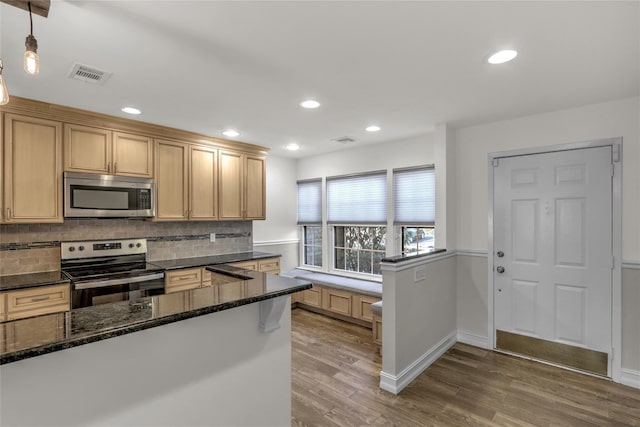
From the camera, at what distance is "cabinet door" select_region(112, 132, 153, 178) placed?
3.25 m

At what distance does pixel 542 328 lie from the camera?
3172mm

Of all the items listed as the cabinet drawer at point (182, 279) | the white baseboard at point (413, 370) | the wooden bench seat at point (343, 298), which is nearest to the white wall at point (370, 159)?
the wooden bench seat at point (343, 298)

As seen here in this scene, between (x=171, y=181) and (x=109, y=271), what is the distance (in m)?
1.14

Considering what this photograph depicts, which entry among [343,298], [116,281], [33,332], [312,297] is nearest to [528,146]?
[343,298]

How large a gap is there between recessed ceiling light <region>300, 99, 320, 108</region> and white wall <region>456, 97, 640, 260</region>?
1846mm

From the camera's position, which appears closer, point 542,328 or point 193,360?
point 193,360

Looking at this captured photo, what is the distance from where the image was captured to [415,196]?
4113 millimetres

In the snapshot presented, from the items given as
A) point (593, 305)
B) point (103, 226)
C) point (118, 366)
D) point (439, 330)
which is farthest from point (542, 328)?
point (103, 226)

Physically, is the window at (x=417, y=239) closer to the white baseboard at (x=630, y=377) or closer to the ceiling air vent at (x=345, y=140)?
the ceiling air vent at (x=345, y=140)

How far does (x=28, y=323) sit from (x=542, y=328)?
154 inches

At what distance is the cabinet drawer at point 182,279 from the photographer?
3320 millimetres

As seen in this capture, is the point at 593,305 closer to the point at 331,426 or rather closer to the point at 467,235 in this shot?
the point at 467,235

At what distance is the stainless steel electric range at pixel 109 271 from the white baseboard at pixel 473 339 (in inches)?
132

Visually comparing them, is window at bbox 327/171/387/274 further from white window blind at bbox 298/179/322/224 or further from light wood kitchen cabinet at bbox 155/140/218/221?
light wood kitchen cabinet at bbox 155/140/218/221
